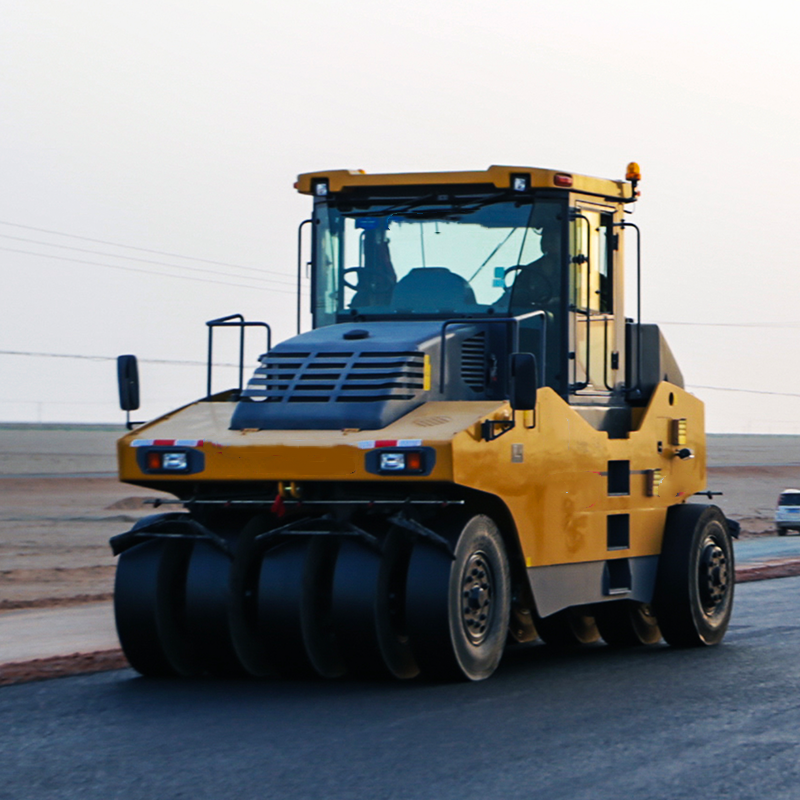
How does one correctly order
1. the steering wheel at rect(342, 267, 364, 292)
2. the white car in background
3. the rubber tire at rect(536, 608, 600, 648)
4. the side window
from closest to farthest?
the steering wheel at rect(342, 267, 364, 292)
the side window
the rubber tire at rect(536, 608, 600, 648)
the white car in background

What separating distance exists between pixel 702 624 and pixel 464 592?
368 centimetres

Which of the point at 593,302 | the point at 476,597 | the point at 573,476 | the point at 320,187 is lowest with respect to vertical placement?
the point at 476,597

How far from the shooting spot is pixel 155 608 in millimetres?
10328

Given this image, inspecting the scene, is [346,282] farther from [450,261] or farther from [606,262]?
[606,262]

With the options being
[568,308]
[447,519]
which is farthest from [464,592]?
[568,308]

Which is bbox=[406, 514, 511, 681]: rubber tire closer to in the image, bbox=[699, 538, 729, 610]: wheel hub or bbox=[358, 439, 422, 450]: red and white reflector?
bbox=[358, 439, 422, 450]: red and white reflector

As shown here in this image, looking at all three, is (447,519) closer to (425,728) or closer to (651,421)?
(425,728)

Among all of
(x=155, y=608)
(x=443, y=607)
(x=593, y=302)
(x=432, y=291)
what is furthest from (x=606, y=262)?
(x=155, y=608)

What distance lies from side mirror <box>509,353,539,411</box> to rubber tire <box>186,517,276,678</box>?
6.12 ft

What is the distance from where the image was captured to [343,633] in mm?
9883

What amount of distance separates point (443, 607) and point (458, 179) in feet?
12.2

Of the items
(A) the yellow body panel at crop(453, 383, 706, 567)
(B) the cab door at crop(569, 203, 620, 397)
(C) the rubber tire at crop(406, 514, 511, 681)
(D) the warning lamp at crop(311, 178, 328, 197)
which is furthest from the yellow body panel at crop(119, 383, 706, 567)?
(D) the warning lamp at crop(311, 178, 328, 197)

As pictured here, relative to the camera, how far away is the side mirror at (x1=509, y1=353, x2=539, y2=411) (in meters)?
10.0

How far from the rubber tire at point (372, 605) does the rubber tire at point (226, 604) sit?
0.71 meters
